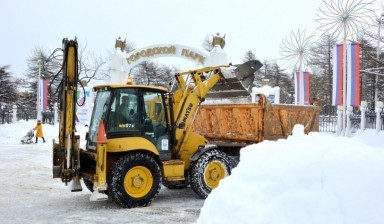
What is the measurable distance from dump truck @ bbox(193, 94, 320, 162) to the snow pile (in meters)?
4.78

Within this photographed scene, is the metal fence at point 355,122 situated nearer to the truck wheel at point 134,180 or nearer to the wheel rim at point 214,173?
the wheel rim at point 214,173

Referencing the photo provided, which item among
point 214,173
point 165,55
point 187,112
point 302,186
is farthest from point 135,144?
point 165,55

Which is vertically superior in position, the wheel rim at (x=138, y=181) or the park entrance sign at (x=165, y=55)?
the park entrance sign at (x=165, y=55)

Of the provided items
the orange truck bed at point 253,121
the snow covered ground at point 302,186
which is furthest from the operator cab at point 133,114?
the snow covered ground at point 302,186

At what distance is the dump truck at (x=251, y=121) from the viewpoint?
10078mm

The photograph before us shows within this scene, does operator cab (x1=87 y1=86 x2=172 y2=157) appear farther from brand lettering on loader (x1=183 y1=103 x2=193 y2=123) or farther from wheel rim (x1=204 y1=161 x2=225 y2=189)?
wheel rim (x1=204 y1=161 x2=225 y2=189)

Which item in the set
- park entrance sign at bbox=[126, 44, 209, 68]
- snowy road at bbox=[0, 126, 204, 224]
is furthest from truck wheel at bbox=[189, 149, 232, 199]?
park entrance sign at bbox=[126, 44, 209, 68]

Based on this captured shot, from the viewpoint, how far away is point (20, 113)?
45656mm

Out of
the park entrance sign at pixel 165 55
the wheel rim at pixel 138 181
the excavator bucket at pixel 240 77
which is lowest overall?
the wheel rim at pixel 138 181

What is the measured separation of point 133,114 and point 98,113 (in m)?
0.77

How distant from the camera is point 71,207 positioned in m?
8.23

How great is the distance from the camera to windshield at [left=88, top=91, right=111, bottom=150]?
27.6 feet

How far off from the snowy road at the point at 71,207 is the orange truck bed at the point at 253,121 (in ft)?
6.13

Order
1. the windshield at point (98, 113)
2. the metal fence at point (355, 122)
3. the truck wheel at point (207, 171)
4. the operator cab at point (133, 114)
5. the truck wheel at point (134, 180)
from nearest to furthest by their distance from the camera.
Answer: the truck wheel at point (134, 180) < the operator cab at point (133, 114) < the windshield at point (98, 113) < the truck wheel at point (207, 171) < the metal fence at point (355, 122)
